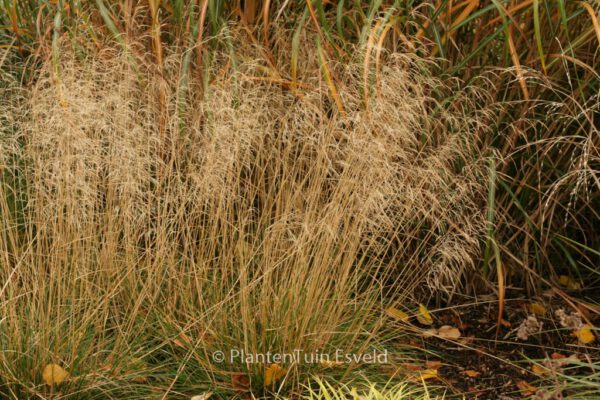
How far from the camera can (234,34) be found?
389 cm

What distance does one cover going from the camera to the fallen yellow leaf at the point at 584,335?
3436 millimetres

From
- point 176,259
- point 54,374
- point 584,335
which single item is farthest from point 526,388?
point 54,374

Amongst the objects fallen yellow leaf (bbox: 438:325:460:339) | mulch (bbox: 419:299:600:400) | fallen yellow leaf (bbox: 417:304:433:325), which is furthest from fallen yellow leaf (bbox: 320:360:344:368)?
fallen yellow leaf (bbox: 438:325:460:339)

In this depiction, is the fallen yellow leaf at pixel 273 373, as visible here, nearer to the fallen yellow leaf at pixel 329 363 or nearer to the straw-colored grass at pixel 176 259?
the straw-colored grass at pixel 176 259

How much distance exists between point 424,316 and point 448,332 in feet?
0.47

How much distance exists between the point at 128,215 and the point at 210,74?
1.01 m

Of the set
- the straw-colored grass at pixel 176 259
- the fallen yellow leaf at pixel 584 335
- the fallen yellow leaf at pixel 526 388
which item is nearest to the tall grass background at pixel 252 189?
the straw-colored grass at pixel 176 259

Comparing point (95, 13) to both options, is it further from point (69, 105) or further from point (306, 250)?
point (306, 250)

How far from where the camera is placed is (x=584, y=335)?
11.7 feet

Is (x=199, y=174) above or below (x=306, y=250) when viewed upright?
above

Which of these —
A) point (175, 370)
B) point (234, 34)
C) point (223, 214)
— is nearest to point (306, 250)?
point (223, 214)

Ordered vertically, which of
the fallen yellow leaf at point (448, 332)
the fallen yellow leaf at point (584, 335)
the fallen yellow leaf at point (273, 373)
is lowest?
the fallen yellow leaf at point (448, 332)

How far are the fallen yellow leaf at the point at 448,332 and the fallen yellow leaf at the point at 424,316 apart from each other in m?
0.06

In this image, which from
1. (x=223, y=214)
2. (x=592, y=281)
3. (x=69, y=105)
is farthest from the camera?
(x=592, y=281)
